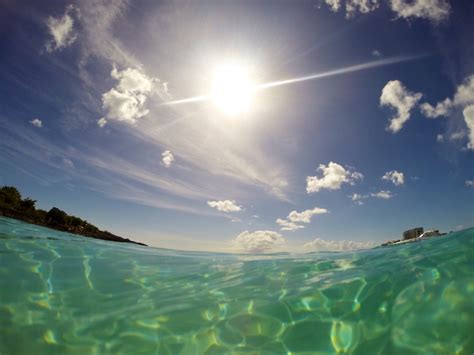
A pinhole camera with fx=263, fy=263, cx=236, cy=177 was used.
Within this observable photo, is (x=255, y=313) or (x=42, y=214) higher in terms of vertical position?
(x=42, y=214)

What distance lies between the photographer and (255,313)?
3.54 metres

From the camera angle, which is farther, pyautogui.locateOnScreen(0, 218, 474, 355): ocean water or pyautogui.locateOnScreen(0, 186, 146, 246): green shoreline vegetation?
pyautogui.locateOnScreen(0, 186, 146, 246): green shoreline vegetation

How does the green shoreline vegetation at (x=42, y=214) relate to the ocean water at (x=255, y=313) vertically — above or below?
above

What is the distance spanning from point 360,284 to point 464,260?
186 cm

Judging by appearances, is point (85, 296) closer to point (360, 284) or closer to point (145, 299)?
point (145, 299)

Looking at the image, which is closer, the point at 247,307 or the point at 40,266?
the point at 247,307

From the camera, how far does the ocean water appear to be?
2871 millimetres

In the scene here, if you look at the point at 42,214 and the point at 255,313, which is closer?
the point at 255,313

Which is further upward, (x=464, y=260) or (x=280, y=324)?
(x=464, y=260)

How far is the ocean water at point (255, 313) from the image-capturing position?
287 cm

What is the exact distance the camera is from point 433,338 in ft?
8.86

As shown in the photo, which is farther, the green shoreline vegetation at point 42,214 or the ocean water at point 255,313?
the green shoreline vegetation at point 42,214

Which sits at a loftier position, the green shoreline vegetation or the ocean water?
the green shoreline vegetation

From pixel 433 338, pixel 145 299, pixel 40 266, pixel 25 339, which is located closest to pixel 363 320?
pixel 433 338
